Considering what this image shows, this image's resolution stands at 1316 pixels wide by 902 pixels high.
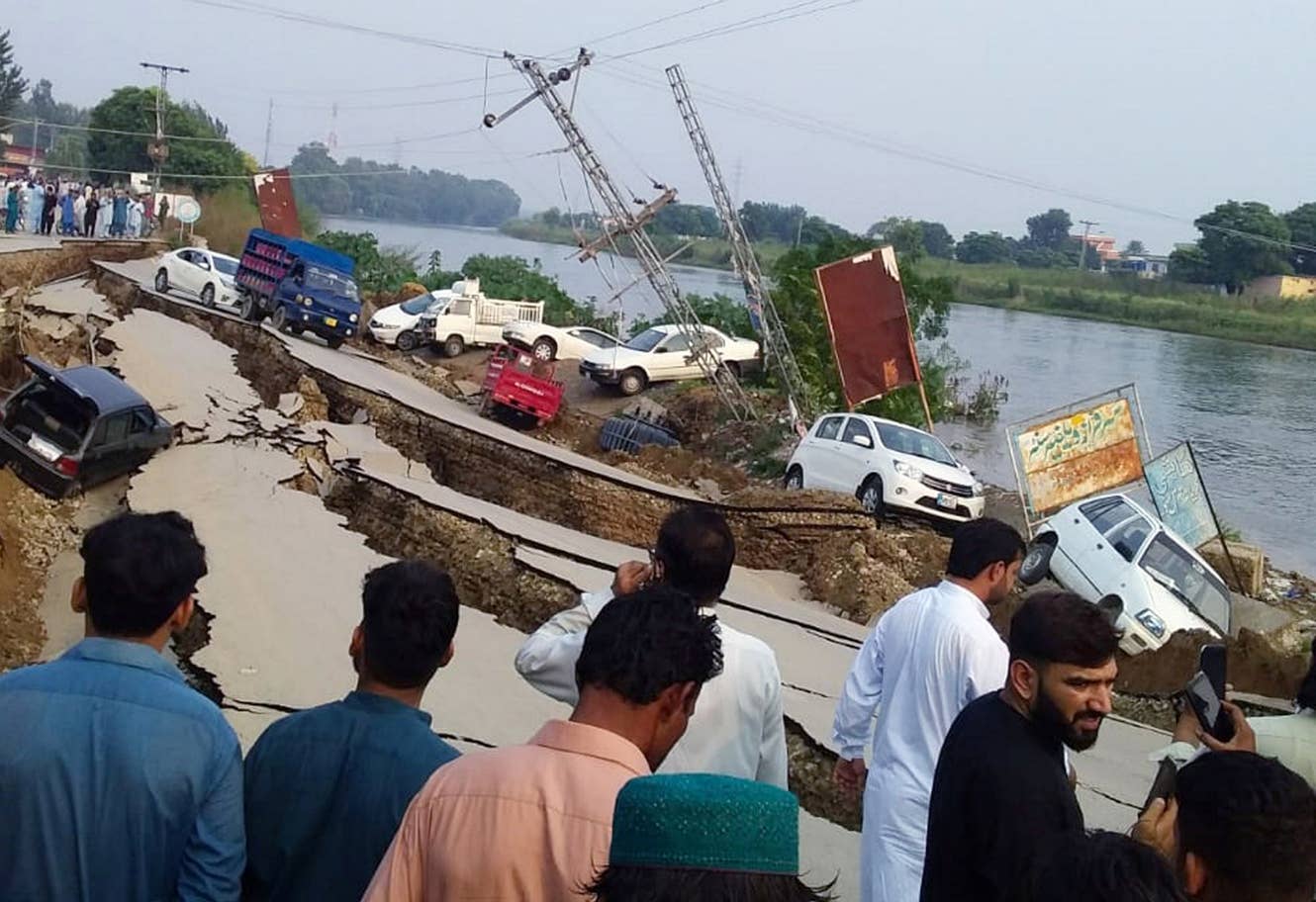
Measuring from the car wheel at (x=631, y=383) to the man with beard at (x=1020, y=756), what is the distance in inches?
964

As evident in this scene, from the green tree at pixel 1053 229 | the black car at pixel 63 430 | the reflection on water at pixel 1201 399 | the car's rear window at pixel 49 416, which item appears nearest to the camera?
the black car at pixel 63 430

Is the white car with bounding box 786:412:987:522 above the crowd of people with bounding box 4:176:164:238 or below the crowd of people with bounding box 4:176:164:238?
below

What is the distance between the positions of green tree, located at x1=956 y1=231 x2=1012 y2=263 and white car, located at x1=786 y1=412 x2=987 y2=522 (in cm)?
9053

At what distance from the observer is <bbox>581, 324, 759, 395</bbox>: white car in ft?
89.6

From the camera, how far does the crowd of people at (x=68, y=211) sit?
117 ft

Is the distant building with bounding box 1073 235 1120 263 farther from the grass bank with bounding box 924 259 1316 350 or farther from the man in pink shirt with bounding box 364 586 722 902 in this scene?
the man in pink shirt with bounding box 364 586 722 902

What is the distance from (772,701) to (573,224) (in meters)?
24.7

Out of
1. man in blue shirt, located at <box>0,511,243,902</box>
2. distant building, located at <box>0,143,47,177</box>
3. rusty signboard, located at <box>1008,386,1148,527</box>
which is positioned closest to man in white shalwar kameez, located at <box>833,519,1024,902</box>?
man in blue shirt, located at <box>0,511,243,902</box>

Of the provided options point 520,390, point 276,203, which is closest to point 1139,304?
point 276,203

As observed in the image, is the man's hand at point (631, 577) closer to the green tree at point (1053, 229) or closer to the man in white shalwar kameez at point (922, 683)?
the man in white shalwar kameez at point (922, 683)

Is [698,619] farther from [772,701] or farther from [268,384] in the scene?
[268,384]

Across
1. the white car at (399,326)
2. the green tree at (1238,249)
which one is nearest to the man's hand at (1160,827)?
the white car at (399,326)

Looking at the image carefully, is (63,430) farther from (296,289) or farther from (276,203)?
(276,203)

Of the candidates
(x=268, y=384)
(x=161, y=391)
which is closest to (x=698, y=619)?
(x=161, y=391)
